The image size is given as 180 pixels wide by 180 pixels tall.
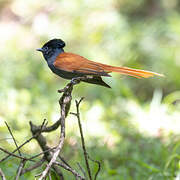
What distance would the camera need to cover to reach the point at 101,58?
22.2ft

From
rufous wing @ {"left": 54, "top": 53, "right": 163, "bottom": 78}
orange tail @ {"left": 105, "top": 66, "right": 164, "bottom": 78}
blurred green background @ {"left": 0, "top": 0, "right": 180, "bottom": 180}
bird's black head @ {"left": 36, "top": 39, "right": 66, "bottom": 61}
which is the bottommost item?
orange tail @ {"left": 105, "top": 66, "right": 164, "bottom": 78}

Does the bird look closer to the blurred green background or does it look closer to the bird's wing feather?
the bird's wing feather

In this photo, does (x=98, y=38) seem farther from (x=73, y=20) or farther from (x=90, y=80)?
(x=90, y=80)

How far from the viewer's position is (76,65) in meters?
2.60

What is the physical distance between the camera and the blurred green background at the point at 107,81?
414 centimetres

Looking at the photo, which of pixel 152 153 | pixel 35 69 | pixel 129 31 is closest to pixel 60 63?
pixel 152 153

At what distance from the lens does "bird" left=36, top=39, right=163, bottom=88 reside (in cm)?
237

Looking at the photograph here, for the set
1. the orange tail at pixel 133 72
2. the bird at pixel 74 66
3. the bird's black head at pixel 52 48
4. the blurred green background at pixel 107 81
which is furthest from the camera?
the blurred green background at pixel 107 81

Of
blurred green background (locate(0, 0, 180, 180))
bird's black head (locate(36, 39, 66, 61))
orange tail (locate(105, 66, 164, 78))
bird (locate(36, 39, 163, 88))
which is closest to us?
orange tail (locate(105, 66, 164, 78))

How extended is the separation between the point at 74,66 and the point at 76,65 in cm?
2

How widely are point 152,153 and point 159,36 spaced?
14.3 ft

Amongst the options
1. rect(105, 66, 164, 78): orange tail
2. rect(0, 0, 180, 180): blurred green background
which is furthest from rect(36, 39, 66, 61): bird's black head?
rect(0, 0, 180, 180): blurred green background

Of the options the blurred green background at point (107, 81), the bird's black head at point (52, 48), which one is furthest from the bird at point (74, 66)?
the blurred green background at point (107, 81)

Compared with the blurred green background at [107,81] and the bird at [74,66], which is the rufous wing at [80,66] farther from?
the blurred green background at [107,81]
